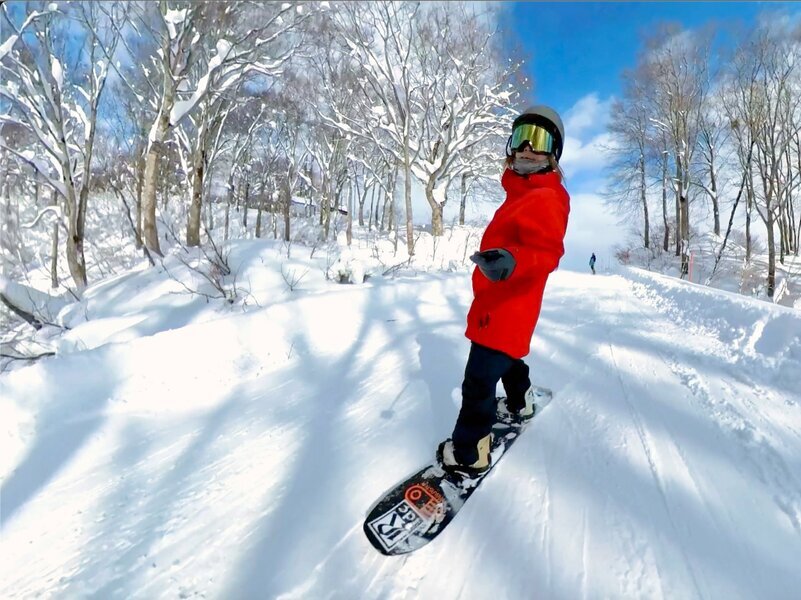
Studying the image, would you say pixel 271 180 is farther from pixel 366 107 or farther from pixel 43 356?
pixel 43 356

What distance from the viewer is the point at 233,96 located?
12.9 meters

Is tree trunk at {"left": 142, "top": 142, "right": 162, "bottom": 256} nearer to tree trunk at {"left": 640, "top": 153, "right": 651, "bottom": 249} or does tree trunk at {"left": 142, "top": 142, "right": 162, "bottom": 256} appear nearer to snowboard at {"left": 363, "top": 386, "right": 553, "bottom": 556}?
snowboard at {"left": 363, "top": 386, "right": 553, "bottom": 556}

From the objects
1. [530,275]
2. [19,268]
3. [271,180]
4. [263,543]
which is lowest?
[19,268]

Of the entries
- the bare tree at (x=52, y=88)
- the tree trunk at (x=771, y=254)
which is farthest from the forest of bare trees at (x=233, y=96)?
the tree trunk at (x=771, y=254)

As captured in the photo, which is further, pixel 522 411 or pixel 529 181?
pixel 522 411

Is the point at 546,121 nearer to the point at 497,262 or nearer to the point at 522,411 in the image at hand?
the point at 497,262

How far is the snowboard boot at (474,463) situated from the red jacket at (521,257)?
0.49 m

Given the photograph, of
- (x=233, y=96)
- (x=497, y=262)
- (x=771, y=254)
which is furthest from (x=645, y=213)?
(x=497, y=262)

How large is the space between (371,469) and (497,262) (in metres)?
1.24

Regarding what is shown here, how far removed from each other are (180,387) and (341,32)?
13.1 metres

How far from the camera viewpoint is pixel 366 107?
15.4m

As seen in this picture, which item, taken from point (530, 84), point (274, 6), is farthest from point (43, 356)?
point (530, 84)

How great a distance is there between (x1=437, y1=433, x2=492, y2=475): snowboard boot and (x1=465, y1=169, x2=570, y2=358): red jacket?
486 millimetres

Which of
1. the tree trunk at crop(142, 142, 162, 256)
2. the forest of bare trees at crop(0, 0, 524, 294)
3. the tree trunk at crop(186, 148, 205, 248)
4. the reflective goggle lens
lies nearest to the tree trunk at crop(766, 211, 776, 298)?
the forest of bare trees at crop(0, 0, 524, 294)
